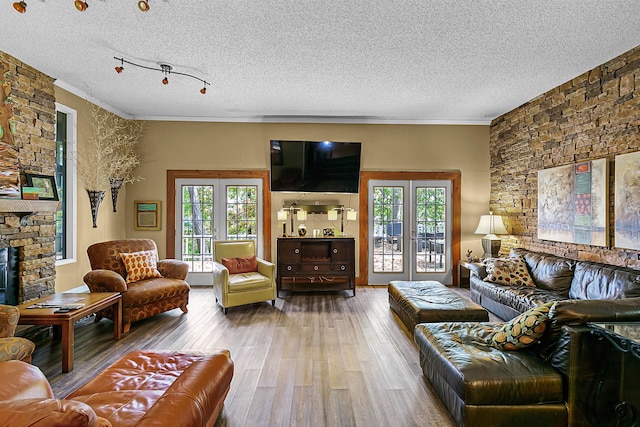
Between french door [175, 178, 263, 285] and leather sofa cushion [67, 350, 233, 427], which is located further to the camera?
french door [175, 178, 263, 285]

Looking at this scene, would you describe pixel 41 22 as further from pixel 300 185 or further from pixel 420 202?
pixel 420 202

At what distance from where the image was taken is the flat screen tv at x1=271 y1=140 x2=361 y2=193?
584 cm

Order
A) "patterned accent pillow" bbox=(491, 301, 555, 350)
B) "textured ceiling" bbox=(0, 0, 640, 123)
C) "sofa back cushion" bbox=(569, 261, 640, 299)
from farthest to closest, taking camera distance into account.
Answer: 1. "sofa back cushion" bbox=(569, 261, 640, 299)
2. "textured ceiling" bbox=(0, 0, 640, 123)
3. "patterned accent pillow" bbox=(491, 301, 555, 350)

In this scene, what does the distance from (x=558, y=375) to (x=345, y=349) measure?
6.08ft

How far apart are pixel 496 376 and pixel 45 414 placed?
2.20 metres

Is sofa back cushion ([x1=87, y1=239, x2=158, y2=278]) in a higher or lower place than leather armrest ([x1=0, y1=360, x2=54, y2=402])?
higher

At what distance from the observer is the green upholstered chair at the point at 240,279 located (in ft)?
14.8

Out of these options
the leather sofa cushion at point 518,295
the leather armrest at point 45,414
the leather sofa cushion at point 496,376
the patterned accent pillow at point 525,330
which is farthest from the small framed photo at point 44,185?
the leather sofa cushion at point 518,295

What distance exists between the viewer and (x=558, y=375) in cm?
202

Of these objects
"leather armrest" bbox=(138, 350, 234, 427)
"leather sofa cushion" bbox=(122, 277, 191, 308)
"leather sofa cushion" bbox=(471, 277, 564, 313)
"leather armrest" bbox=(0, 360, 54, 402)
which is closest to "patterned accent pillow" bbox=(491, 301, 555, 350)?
"leather sofa cushion" bbox=(471, 277, 564, 313)

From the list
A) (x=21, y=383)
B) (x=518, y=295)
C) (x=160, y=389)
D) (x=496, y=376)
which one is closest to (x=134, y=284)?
(x=160, y=389)

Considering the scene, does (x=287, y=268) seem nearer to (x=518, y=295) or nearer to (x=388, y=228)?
(x=388, y=228)

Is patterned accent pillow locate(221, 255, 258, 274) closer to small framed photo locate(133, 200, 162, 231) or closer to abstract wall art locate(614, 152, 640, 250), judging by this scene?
small framed photo locate(133, 200, 162, 231)

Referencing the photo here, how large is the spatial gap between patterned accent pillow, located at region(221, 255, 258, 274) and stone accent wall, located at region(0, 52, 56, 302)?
7.06 feet
